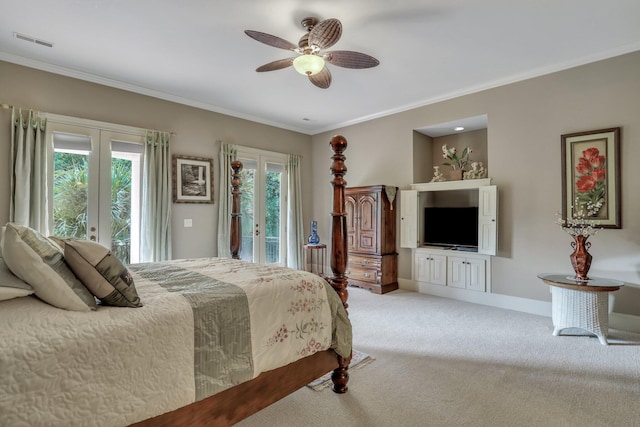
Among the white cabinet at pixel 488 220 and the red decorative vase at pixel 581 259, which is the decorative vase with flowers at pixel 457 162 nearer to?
the white cabinet at pixel 488 220

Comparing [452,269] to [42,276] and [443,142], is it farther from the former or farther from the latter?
[42,276]

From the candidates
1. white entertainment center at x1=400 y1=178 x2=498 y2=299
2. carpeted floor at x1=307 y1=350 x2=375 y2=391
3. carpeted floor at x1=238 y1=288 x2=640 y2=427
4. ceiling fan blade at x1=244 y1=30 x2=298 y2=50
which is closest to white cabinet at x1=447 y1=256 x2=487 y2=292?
white entertainment center at x1=400 y1=178 x2=498 y2=299

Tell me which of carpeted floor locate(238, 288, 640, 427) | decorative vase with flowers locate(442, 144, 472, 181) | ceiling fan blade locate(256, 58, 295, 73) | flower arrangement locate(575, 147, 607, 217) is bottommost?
carpeted floor locate(238, 288, 640, 427)

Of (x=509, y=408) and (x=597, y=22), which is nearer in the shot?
(x=509, y=408)

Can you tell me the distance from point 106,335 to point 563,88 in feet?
15.9

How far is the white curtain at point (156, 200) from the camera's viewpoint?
165 inches

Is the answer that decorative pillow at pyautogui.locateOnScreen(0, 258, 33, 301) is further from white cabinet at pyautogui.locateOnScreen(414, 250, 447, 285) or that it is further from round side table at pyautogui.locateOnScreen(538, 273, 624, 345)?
white cabinet at pyautogui.locateOnScreen(414, 250, 447, 285)

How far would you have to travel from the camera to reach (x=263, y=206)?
5680mm

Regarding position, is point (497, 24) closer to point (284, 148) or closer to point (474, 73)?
point (474, 73)

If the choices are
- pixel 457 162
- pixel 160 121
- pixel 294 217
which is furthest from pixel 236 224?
pixel 457 162

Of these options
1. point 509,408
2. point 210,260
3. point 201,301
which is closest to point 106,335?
point 201,301

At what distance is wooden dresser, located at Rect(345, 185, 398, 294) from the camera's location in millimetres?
4938

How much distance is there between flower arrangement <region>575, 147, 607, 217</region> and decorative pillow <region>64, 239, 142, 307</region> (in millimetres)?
4374

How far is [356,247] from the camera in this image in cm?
523
